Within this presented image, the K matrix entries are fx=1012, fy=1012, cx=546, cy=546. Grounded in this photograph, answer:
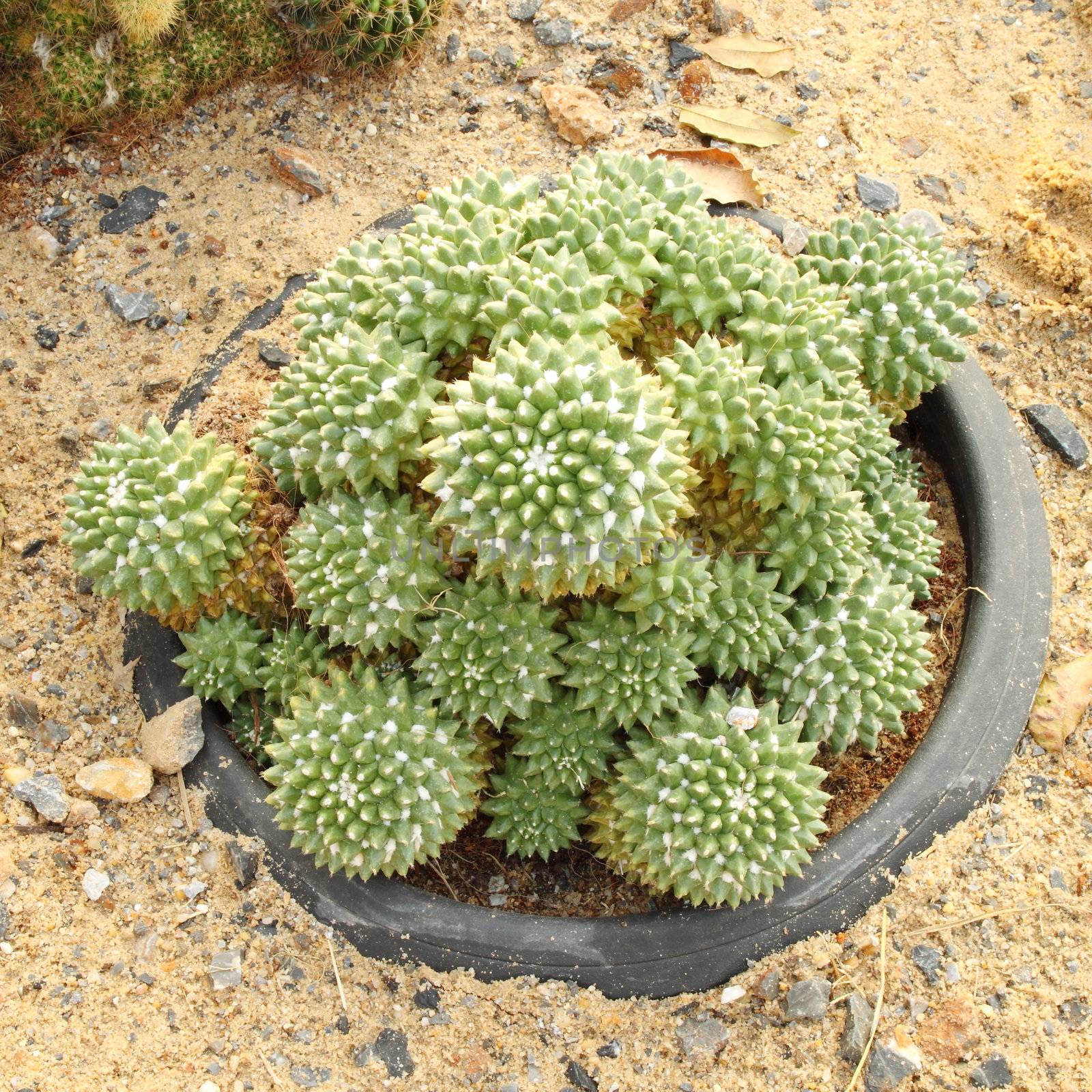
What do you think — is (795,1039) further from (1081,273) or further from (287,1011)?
(1081,273)

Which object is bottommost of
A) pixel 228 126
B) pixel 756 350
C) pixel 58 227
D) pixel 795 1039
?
pixel 795 1039

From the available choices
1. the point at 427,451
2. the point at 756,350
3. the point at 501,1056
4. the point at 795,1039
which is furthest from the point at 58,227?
the point at 795,1039

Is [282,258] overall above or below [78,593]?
above

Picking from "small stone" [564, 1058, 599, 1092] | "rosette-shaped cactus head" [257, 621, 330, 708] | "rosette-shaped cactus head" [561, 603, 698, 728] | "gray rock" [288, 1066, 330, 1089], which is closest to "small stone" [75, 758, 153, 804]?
"rosette-shaped cactus head" [257, 621, 330, 708]

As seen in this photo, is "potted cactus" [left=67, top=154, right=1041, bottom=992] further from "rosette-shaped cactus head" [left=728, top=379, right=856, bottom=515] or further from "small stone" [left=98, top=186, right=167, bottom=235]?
"small stone" [left=98, top=186, right=167, bottom=235]

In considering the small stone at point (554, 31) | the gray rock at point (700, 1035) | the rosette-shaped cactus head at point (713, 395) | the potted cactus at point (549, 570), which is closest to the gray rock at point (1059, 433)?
the potted cactus at point (549, 570)

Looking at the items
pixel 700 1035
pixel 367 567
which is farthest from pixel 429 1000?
pixel 367 567

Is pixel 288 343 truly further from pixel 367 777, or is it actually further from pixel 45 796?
pixel 367 777
